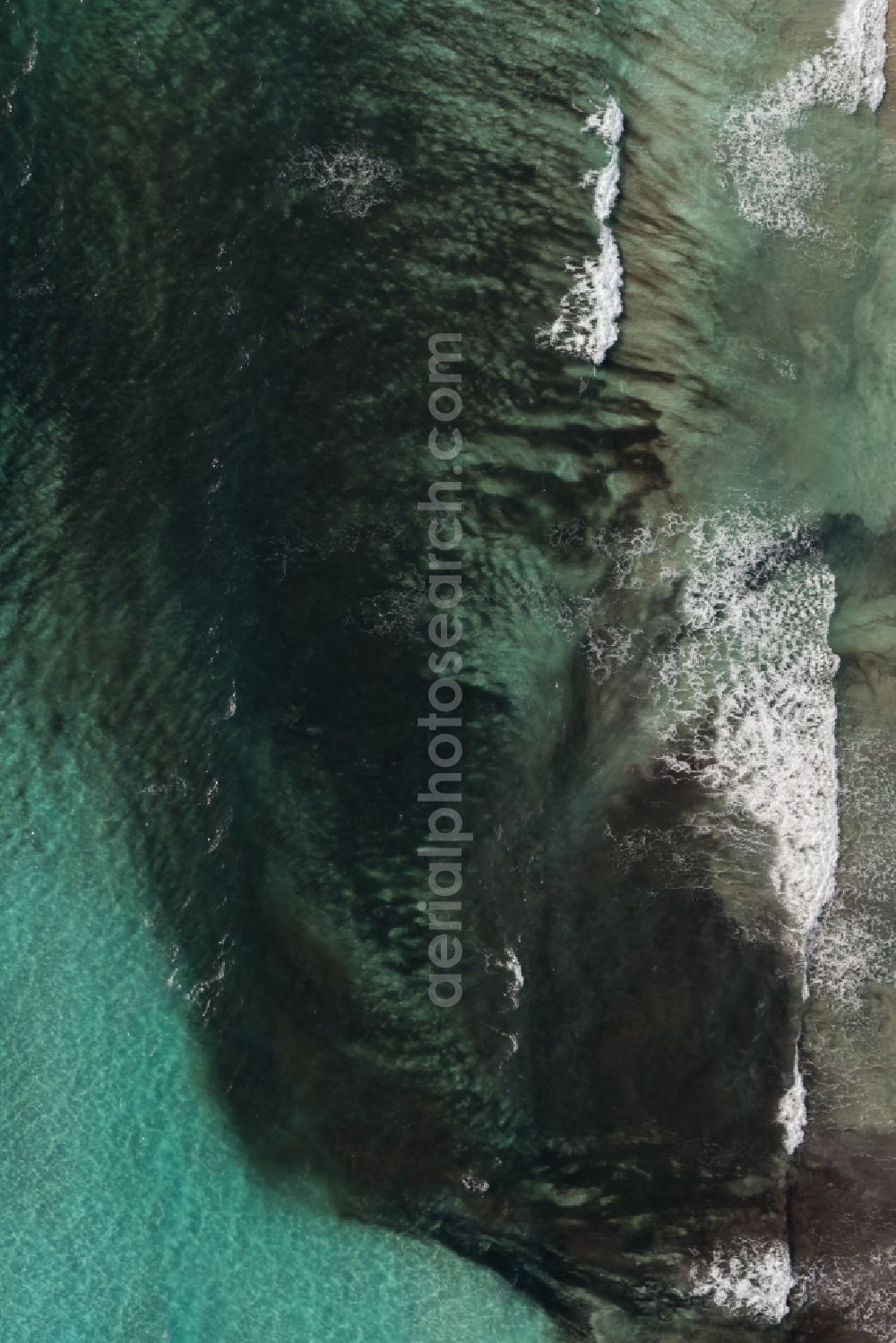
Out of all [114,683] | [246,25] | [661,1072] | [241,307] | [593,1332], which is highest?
[246,25]

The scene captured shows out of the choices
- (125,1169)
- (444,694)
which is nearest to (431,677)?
(444,694)

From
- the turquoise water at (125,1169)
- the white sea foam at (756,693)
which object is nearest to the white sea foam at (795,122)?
the white sea foam at (756,693)

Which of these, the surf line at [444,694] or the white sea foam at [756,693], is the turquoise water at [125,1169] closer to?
the surf line at [444,694]

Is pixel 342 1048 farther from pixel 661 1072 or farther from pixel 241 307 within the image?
pixel 241 307

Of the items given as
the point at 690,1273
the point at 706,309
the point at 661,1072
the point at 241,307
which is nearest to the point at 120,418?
the point at 241,307

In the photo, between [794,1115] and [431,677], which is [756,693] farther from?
[794,1115]

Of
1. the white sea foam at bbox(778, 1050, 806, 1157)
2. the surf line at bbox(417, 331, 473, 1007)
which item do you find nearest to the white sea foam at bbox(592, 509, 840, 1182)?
the white sea foam at bbox(778, 1050, 806, 1157)

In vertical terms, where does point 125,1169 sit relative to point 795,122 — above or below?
below
